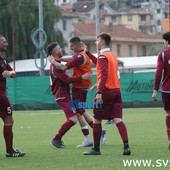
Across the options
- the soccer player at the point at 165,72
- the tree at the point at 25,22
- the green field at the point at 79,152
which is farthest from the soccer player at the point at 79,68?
the tree at the point at 25,22

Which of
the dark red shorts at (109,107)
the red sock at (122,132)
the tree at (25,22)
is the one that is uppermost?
the dark red shorts at (109,107)

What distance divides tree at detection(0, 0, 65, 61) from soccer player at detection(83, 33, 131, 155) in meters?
45.2

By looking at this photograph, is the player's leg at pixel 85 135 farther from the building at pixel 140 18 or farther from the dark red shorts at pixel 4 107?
the building at pixel 140 18

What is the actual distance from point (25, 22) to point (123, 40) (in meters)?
34.8

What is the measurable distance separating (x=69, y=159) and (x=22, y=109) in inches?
960

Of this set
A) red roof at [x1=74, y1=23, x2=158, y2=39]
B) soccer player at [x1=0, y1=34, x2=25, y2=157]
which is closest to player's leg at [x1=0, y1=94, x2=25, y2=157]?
soccer player at [x1=0, y1=34, x2=25, y2=157]

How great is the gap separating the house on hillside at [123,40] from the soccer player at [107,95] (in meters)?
75.6

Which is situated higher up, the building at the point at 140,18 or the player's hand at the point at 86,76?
the player's hand at the point at 86,76

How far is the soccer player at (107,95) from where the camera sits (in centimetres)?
1195

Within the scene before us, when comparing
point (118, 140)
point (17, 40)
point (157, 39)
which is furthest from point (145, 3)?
point (118, 140)

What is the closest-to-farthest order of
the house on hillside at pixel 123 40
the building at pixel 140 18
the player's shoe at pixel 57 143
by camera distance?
the player's shoe at pixel 57 143
the house on hillside at pixel 123 40
the building at pixel 140 18

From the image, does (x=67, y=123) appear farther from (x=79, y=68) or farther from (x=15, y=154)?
(x=15, y=154)

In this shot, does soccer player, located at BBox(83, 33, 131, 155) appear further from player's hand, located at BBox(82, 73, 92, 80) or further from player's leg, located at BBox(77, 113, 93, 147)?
player's leg, located at BBox(77, 113, 93, 147)

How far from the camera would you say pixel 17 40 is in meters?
59.0
